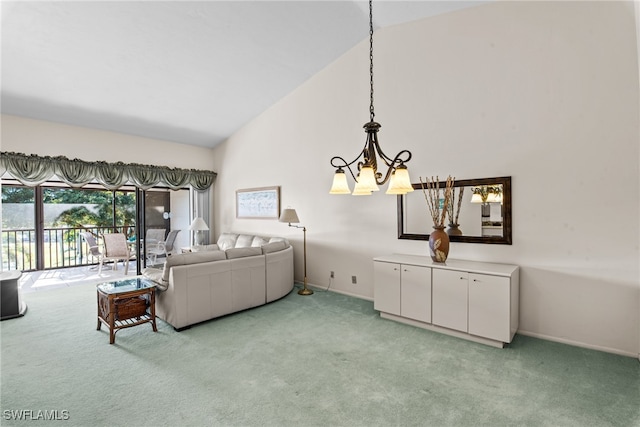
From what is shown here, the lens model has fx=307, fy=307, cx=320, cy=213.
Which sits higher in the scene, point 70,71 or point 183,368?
point 70,71

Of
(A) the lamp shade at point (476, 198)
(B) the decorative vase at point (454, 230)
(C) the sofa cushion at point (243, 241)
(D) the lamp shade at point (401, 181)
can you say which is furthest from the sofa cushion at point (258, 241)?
(D) the lamp shade at point (401, 181)

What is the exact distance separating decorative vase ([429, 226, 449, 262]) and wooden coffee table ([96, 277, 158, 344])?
3093 mm

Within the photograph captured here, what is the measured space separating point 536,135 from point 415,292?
2.00 meters

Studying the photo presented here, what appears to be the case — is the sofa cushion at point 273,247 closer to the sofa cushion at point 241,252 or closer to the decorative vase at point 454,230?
the sofa cushion at point 241,252

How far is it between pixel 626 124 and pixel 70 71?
5939 millimetres

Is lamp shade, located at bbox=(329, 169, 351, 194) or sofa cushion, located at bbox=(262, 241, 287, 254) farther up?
lamp shade, located at bbox=(329, 169, 351, 194)

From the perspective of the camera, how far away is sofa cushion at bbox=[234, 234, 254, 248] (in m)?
5.57

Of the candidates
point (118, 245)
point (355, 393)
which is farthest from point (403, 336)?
point (118, 245)

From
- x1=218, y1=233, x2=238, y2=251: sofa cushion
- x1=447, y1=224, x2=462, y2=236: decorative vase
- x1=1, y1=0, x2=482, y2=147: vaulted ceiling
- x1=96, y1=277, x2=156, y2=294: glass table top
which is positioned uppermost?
x1=1, y1=0, x2=482, y2=147: vaulted ceiling

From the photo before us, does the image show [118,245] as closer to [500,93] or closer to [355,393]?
[355,393]

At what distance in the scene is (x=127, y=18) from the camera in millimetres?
3148

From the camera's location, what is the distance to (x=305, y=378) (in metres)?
2.38

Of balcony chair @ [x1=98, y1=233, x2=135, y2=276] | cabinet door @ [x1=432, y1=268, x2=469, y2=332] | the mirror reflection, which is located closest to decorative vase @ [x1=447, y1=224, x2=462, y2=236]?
the mirror reflection

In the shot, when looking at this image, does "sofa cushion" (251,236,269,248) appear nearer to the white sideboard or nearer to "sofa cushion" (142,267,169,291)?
"sofa cushion" (142,267,169,291)
